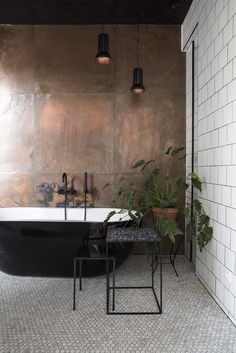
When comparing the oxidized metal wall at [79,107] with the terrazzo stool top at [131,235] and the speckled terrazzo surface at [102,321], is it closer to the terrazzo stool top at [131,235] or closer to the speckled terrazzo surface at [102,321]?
the terrazzo stool top at [131,235]

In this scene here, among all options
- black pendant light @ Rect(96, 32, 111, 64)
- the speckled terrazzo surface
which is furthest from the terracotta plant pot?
black pendant light @ Rect(96, 32, 111, 64)

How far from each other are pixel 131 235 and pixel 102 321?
65 cm

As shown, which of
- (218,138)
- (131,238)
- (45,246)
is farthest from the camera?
(45,246)

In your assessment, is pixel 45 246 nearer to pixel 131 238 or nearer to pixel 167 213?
pixel 131 238

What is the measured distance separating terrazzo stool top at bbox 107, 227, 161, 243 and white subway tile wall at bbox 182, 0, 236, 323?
1.74ft

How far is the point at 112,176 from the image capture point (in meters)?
3.63

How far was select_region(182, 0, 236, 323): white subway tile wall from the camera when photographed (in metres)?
2.07

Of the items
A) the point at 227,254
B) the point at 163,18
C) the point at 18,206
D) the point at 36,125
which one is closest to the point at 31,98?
the point at 36,125

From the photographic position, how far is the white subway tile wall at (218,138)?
2072mm

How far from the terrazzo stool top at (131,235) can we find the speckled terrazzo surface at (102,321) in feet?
1.81

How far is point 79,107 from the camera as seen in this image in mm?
3625

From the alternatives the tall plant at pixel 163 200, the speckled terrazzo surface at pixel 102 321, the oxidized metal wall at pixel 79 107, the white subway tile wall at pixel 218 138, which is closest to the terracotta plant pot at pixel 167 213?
the tall plant at pixel 163 200

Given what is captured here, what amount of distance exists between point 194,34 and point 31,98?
203 cm

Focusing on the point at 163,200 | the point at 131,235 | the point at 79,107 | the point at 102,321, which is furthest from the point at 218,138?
the point at 79,107
